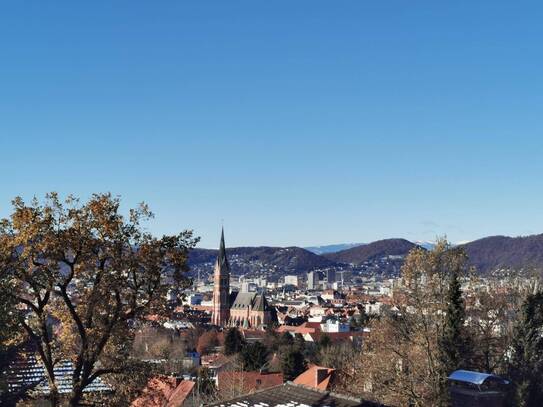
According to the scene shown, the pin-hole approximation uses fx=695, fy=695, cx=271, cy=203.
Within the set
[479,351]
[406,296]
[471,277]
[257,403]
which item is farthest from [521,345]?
[257,403]

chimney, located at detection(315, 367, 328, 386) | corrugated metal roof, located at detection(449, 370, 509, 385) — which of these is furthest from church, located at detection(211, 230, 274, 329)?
corrugated metal roof, located at detection(449, 370, 509, 385)

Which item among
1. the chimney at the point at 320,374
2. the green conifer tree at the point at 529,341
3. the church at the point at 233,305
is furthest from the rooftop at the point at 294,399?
the church at the point at 233,305

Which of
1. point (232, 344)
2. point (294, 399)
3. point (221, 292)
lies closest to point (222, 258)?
point (221, 292)

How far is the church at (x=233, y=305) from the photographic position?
12038 cm

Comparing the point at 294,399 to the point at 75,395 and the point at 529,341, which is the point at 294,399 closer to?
the point at 75,395

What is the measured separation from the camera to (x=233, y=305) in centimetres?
12719

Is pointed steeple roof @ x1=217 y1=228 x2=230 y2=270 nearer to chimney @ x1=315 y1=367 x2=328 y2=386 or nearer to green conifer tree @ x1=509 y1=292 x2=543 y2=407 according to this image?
chimney @ x1=315 y1=367 x2=328 y2=386

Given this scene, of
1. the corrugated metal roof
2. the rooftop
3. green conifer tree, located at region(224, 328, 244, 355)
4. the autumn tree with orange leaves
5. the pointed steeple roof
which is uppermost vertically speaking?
the pointed steeple roof

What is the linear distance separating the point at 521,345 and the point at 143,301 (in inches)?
727

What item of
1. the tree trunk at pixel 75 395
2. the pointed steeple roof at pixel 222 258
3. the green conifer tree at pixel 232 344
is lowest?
the green conifer tree at pixel 232 344

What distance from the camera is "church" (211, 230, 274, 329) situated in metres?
120

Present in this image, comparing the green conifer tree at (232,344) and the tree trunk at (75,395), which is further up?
the tree trunk at (75,395)

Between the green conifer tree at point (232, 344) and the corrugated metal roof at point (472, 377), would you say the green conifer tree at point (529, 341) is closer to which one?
the corrugated metal roof at point (472, 377)

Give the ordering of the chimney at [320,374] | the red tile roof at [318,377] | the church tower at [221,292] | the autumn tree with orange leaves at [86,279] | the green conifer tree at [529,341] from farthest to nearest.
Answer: the church tower at [221,292], the chimney at [320,374], the red tile roof at [318,377], the green conifer tree at [529,341], the autumn tree with orange leaves at [86,279]
